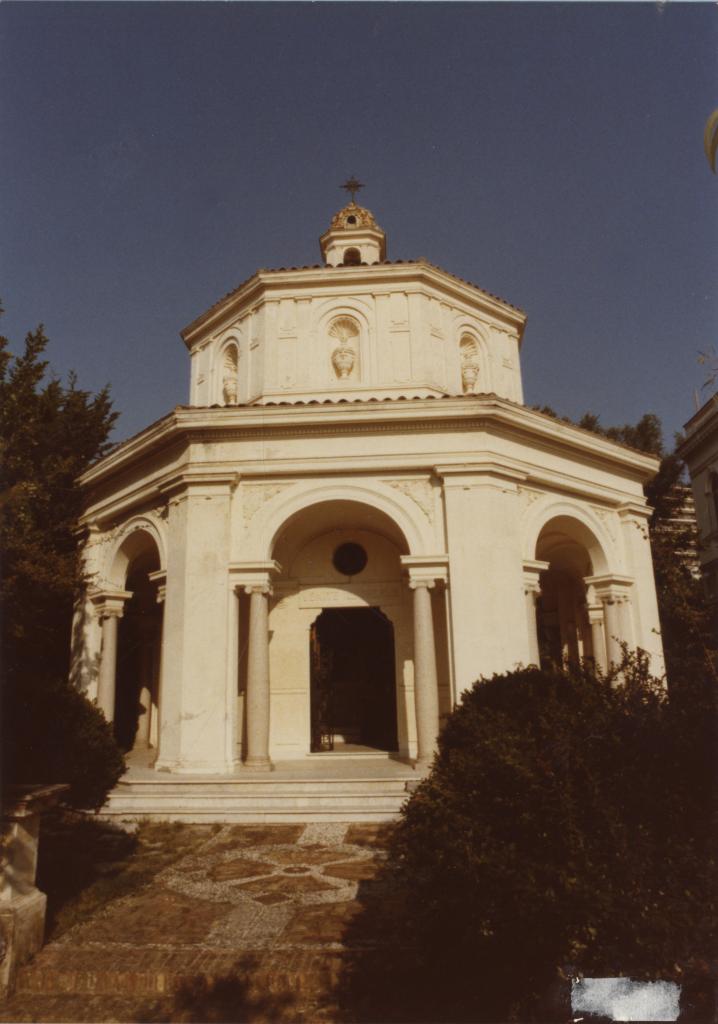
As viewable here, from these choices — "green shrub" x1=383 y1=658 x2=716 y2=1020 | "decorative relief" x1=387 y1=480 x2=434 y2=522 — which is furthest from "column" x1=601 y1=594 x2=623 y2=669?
"green shrub" x1=383 y1=658 x2=716 y2=1020

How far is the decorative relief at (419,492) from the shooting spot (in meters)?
11.8

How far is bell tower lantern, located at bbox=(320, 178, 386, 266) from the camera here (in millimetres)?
17781

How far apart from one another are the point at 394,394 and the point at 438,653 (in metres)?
5.21

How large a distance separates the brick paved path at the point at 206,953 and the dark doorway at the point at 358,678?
6.80m

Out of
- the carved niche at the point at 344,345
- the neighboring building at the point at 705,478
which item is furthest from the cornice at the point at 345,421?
the neighboring building at the point at 705,478

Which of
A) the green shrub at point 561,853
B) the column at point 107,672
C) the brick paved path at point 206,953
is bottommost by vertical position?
the brick paved path at point 206,953

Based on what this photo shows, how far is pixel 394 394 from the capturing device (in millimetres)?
14297

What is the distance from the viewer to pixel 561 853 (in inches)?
152

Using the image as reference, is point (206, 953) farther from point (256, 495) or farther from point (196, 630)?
point (256, 495)

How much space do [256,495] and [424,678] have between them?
13.5ft

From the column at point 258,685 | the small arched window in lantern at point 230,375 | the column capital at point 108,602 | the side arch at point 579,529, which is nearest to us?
the column at point 258,685

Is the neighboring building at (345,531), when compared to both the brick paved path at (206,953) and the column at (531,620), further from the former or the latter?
the brick paved path at (206,953)

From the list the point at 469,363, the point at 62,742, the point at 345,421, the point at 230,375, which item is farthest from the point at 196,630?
the point at 469,363

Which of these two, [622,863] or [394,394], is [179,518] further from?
[622,863]
